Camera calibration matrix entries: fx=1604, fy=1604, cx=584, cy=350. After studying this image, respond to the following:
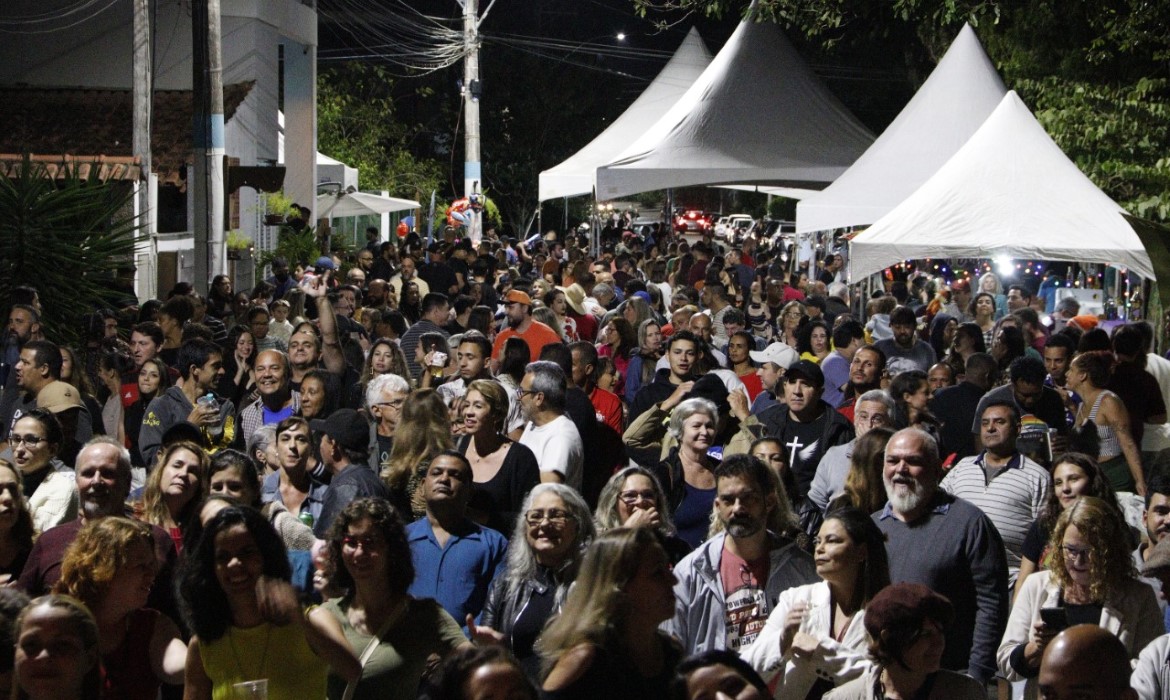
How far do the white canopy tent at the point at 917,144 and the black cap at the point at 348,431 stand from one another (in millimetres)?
9005

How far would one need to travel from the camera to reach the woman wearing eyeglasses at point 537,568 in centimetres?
547

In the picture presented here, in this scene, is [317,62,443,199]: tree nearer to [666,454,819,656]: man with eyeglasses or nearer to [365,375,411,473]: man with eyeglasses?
[365,375,411,473]: man with eyeglasses

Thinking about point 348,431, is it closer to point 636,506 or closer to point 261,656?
point 636,506

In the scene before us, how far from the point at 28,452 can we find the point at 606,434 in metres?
3.09

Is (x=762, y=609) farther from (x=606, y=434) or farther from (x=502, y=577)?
(x=606, y=434)

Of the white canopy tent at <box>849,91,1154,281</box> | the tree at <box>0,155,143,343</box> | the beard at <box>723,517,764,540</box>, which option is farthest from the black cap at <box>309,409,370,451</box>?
the tree at <box>0,155,143,343</box>

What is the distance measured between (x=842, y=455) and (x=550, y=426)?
4.69 feet

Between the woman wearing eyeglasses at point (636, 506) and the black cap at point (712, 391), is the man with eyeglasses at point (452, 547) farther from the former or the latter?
the black cap at point (712, 391)

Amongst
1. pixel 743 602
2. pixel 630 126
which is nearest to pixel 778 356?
pixel 743 602

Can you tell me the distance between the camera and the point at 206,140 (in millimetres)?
18250

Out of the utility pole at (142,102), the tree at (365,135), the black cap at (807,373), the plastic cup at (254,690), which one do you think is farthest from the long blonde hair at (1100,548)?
the tree at (365,135)

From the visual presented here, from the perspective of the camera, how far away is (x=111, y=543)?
503 centimetres

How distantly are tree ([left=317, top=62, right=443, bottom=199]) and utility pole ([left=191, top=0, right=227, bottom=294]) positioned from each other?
A: 21.7 meters

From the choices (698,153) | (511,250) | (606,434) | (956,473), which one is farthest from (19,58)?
(956,473)
